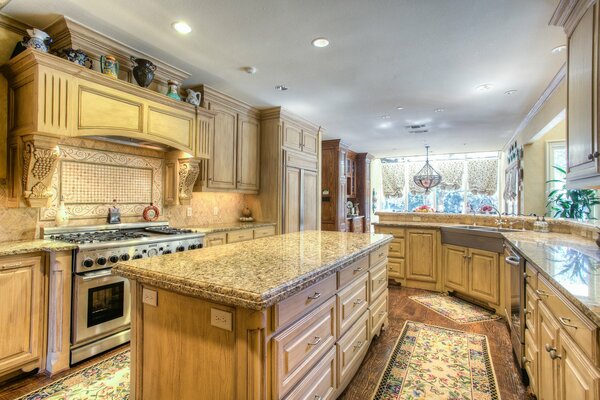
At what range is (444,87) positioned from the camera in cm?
356

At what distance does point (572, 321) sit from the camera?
3.79 feet

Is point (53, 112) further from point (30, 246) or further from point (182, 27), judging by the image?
point (182, 27)

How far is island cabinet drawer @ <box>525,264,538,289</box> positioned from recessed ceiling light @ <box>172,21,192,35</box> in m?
2.93

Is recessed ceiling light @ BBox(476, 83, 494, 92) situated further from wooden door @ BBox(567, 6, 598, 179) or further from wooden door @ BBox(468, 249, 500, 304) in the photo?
wooden door @ BBox(468, 249, 500, 304)

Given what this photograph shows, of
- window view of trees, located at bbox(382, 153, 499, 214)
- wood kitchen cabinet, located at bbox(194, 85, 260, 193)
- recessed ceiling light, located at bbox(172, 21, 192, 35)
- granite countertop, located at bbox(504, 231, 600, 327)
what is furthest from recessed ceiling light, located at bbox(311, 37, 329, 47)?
window view of trees, located at bbox(382, 153, 499, 214)

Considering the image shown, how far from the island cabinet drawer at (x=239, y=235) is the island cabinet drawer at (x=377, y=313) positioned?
6.21 ft

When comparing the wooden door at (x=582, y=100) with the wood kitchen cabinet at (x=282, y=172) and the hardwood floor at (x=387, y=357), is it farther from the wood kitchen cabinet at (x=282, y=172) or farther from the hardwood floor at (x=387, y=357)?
the wood kitchen cabinet at (x=282, y=172)

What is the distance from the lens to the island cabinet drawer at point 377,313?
238cm

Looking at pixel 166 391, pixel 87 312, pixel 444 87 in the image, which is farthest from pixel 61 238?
pixel 444 87

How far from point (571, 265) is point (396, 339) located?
1.54 m

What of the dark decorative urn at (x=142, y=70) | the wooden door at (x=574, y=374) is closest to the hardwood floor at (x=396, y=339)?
the wooden door at (x=574, y=374)

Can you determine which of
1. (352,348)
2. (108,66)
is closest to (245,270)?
(352,348)

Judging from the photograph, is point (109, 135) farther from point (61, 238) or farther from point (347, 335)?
point (347, 335)

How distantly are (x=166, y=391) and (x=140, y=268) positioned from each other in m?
0.57
